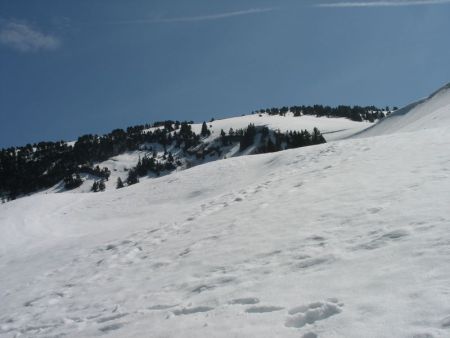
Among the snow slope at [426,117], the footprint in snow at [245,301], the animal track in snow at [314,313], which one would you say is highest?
the snow slope at [426,117]

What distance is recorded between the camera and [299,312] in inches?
218

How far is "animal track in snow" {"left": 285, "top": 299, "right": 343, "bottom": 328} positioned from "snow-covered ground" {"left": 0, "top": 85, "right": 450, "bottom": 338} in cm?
2

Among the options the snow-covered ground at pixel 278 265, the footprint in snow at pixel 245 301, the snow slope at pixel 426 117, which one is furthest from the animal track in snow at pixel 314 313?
the snow slope at pixel 426 117

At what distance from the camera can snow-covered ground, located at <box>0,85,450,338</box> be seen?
533 centimetres

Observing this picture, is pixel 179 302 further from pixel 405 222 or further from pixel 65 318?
pixel 405 222

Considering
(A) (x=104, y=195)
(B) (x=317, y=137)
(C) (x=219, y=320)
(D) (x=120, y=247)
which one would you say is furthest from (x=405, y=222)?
(B) (x=317, y=137)

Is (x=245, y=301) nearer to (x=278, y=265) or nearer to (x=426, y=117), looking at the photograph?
(x=278, y=265)

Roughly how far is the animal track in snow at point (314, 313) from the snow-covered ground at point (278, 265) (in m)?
0.02

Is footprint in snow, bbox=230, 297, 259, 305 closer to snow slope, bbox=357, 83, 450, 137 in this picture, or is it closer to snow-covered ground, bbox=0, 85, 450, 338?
snow-covered ground, bbox=0, 85, 450, 338

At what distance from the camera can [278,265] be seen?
7816 mm

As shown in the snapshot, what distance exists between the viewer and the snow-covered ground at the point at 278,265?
5.33m

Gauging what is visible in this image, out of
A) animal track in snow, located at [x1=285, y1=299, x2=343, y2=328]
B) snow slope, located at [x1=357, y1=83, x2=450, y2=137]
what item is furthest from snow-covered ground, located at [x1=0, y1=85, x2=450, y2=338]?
snow slope, located at [x1=357, y1=83, x2=450, y2=137]

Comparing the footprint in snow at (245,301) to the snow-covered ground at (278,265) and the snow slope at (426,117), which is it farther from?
the snow slope at (426,117)

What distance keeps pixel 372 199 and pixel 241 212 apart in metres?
4.64
